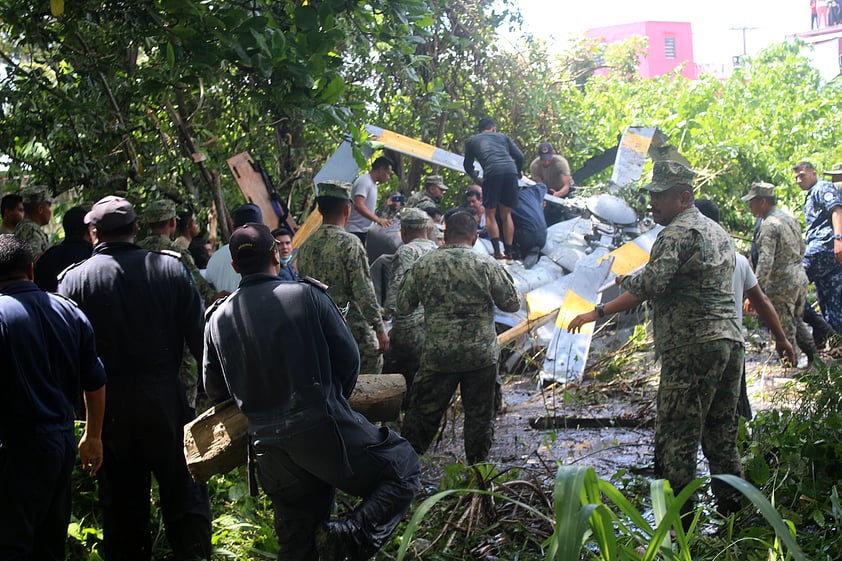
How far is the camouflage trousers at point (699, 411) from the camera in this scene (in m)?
4.67

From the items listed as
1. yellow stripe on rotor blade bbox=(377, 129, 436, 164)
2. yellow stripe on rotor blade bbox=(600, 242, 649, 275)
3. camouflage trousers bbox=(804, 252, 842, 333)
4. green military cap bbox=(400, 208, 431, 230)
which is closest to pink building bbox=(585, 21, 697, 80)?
yellow stripe on rotor blade bbox=(377, 129, 436, 164)

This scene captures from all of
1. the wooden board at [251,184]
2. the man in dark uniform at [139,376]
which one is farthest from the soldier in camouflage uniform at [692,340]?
Answer: the wooden board at [251,184]

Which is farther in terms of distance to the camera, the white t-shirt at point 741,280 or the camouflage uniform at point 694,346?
the white t-shirt at point 741,280

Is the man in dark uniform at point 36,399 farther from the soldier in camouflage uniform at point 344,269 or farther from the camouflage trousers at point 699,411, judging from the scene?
the camouflage trousers at point 699,411

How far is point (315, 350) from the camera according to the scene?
11.5 feet

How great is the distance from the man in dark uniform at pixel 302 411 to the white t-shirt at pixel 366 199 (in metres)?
5.58

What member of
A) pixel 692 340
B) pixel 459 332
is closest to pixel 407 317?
pixel 459 332

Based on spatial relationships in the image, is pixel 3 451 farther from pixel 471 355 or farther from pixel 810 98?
pixel 810 98

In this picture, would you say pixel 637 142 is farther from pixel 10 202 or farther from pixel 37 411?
pixel 37 411

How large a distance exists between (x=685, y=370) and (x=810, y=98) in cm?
1359

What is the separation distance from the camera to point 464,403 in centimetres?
585

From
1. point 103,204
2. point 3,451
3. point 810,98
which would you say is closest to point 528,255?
point 103,204

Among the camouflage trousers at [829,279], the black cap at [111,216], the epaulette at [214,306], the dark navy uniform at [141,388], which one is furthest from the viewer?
the camouflage trousers at [829,279]

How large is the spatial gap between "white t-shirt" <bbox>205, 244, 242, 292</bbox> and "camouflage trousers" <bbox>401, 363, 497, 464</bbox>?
1646mm
